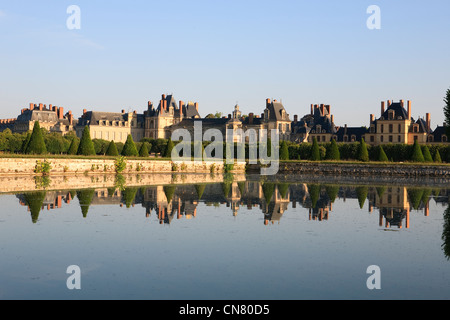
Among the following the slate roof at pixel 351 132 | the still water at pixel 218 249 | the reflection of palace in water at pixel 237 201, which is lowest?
the still water at pixel 218 249

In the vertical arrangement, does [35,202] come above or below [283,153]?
below

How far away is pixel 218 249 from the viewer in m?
8.90

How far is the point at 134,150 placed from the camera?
3797 centimetres

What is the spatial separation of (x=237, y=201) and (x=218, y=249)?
304 inches

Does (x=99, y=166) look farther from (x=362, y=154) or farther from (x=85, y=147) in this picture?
(x=362, y=154)

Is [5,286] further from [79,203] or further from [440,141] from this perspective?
[440,141]

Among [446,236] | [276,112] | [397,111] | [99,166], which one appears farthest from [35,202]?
[276,112]

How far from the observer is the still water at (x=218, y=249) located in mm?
6594

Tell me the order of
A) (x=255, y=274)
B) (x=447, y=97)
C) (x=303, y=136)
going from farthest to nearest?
(x=303, y=136)
(x=447, y=97)
(x=255, y=274)

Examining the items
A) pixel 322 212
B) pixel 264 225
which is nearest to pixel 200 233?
pixel 264 225

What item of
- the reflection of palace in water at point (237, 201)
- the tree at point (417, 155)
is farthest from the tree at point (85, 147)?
the tree at point (417, 155)

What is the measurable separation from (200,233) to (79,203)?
556 centimetres

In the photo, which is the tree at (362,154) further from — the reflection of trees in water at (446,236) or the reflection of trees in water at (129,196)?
the reflection of trees in water at (446,236)

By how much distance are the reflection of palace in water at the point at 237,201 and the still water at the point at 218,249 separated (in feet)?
0.23
